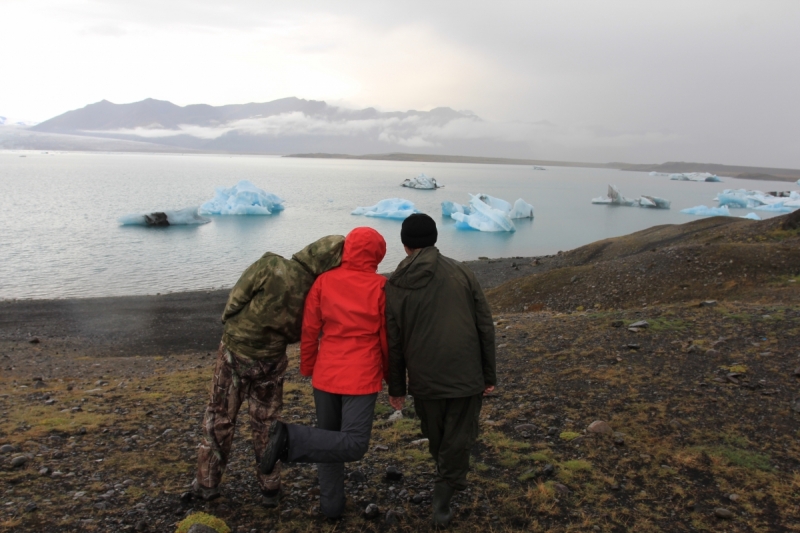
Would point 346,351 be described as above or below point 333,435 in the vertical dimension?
above

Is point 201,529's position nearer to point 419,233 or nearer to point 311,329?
point 311,329

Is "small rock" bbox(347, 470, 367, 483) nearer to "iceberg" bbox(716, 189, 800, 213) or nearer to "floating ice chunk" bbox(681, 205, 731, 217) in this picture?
"floating ice chunk" bbox(681, 205, 731, 217)

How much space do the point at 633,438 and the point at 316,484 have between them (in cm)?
314

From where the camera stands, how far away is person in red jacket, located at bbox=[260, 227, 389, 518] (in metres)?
3.70

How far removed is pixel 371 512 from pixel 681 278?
1224cm

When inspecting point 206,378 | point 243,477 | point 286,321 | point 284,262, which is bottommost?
point 206,378

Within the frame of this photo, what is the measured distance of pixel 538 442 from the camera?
5535 millimetres

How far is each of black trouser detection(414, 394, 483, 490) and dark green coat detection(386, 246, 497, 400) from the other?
4.6 inches

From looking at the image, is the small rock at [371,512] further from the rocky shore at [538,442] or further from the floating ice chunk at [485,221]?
the floating ice chunk at [485,221]

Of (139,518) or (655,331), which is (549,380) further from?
(139,518)

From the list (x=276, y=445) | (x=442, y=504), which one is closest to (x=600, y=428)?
(x=442, y=504)

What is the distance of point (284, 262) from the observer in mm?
4012

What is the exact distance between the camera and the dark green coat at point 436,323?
371 centimetres

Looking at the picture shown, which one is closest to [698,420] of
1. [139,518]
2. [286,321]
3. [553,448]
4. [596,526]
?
[553,448]
